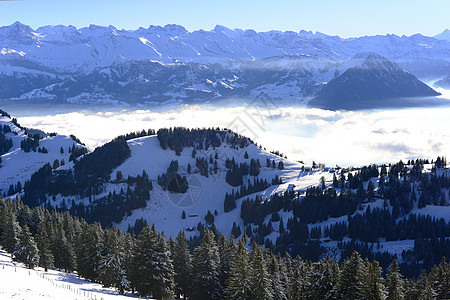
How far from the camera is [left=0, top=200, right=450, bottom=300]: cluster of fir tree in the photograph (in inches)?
2322

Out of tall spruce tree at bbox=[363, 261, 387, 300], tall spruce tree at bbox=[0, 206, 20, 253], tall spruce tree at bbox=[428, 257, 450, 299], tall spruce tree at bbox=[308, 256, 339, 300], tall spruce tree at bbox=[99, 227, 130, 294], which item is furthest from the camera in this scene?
tall spruce tree at bbox=[0, 206, 20, 253]

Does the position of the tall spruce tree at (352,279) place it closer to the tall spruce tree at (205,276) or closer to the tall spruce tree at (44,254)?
the tall spruce tree at (205,276)

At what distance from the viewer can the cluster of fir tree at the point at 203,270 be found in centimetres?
5897

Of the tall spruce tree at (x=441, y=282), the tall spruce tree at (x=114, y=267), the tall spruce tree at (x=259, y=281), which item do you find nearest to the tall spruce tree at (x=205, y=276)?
the tall spruce tree at (x=259, y=281)

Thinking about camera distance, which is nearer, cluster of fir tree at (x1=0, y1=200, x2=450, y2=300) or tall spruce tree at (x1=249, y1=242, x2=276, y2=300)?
cluster of fir tree at (x1=0, y1=200, x2=450, y2=300)

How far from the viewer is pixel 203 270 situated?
76500 mm

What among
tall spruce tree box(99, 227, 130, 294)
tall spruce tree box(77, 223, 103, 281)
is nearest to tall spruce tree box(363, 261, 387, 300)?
tall spruce tree box(99, 227, 130, 294)

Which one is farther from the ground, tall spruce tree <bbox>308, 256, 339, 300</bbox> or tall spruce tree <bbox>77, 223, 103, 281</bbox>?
tall spruce tree <bbox>308, 256, 339, 300</bbox>

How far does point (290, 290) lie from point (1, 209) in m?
76.8

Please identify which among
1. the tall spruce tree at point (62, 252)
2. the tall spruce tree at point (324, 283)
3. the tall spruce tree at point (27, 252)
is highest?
the tall spruce tree at point (324, 283)

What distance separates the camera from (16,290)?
48750 mm

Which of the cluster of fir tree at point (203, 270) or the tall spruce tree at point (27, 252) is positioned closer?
the cluster of fir tree at point (203, 270)

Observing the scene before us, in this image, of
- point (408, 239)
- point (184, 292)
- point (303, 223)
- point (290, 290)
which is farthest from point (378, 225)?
point (184, 292)

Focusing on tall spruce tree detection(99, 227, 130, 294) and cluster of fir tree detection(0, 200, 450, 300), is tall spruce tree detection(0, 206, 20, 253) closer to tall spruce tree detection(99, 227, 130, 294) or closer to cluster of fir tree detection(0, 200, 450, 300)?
cluster of fir tree detection(0, 200, 450, 300)
